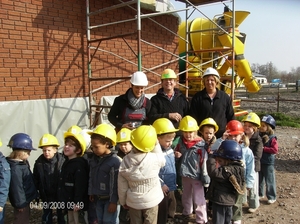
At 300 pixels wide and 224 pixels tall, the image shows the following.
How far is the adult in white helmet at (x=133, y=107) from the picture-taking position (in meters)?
3.36

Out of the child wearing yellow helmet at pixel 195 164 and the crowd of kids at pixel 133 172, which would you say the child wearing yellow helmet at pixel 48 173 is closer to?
the crowd of kids at pixel 133 172

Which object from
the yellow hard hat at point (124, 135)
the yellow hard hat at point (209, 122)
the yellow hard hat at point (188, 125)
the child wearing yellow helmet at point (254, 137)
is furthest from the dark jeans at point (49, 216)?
the child wearing yellow helmet at point (254, 137)

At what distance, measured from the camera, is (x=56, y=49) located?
511 cm

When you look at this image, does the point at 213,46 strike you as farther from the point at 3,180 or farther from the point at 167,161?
the point at 3,180

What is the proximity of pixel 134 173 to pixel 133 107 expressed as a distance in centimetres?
114

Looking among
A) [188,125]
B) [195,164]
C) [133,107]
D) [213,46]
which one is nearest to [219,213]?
[195,164]

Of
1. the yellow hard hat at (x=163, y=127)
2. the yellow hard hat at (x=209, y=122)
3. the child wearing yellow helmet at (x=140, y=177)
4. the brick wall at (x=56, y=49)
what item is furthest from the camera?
the brick wall at (x=56, y=49)

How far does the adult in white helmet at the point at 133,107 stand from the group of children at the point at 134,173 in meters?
0.35

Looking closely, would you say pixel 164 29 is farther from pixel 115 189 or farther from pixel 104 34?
pixel 115 189

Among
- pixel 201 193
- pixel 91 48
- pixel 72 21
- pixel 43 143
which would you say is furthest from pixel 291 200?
pixel 72 21

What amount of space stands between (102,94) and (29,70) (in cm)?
153

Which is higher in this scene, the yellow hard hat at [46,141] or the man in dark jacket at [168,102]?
the man in dark jacket at [168,102]

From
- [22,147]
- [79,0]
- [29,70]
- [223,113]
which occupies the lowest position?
[22,147]

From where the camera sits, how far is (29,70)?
15.7ft
